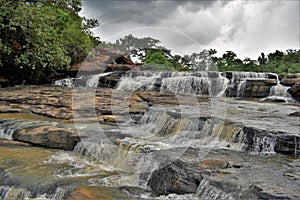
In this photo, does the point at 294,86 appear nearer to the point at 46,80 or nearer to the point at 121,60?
the point at 121,60

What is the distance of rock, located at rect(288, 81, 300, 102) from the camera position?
12484mm

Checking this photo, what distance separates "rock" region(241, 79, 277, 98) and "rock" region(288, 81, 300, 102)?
2.89ft

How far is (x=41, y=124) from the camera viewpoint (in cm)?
729

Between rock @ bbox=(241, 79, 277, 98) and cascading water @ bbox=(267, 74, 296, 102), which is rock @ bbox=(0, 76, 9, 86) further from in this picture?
cascading water @ bbox=(267, 74, 296, 102)

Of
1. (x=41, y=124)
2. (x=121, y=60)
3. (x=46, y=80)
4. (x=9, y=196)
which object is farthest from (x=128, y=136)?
(x=121, y=60)

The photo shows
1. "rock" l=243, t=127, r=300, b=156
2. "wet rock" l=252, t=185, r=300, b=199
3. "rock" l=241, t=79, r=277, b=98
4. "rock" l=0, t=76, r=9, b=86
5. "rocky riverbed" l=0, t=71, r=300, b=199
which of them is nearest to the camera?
"wet rock" l=252, t=185, r=300, b=199

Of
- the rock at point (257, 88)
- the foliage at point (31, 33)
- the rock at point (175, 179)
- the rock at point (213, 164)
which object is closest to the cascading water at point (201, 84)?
the rock at point (257, 88)

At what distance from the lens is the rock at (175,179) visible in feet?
13.0

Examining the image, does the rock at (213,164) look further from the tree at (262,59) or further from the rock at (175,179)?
the tree at (262,59)

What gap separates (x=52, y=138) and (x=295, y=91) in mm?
11181

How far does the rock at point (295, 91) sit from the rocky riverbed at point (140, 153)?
4843mm

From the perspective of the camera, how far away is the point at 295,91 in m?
12.6

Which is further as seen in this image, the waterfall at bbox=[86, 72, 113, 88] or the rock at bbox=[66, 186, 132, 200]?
the waterfall at bbox=[86, 72, 113, 88]

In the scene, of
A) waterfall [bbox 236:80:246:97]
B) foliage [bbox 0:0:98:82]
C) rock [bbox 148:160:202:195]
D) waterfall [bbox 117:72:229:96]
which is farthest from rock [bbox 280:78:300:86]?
rock [bbox 148:160:202:195]
